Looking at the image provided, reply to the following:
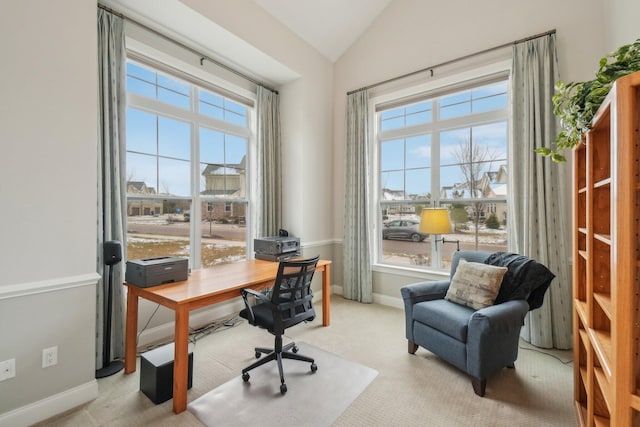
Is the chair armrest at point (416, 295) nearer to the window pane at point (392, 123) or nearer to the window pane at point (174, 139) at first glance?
the window pane at point (392, 123)

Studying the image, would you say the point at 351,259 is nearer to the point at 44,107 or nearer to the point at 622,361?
the point at 622,361

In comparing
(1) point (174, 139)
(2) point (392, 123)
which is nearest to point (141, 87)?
(1) point (174, 139)

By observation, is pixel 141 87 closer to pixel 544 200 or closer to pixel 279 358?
pixel 279 358

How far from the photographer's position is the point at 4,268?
1.62 meters

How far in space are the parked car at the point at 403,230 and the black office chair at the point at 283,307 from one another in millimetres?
1882

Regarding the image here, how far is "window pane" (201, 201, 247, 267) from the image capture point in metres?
3.29

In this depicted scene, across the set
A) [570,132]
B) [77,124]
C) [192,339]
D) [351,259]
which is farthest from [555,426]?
[77,124]

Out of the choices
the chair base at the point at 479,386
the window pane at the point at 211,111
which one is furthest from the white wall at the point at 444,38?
the chair base at the point at 479,386

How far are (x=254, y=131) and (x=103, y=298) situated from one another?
2439 millimetres

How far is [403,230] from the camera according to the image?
379cm

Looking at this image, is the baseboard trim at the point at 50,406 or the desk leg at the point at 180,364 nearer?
the baseboard trim at the point at 50,406

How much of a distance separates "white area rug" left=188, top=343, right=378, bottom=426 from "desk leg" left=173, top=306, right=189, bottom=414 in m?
0.10

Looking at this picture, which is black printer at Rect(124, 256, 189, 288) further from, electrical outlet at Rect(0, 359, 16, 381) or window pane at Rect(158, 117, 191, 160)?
window pane at Rect(158, 117, 191, 160)

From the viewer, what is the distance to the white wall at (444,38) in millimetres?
2584
